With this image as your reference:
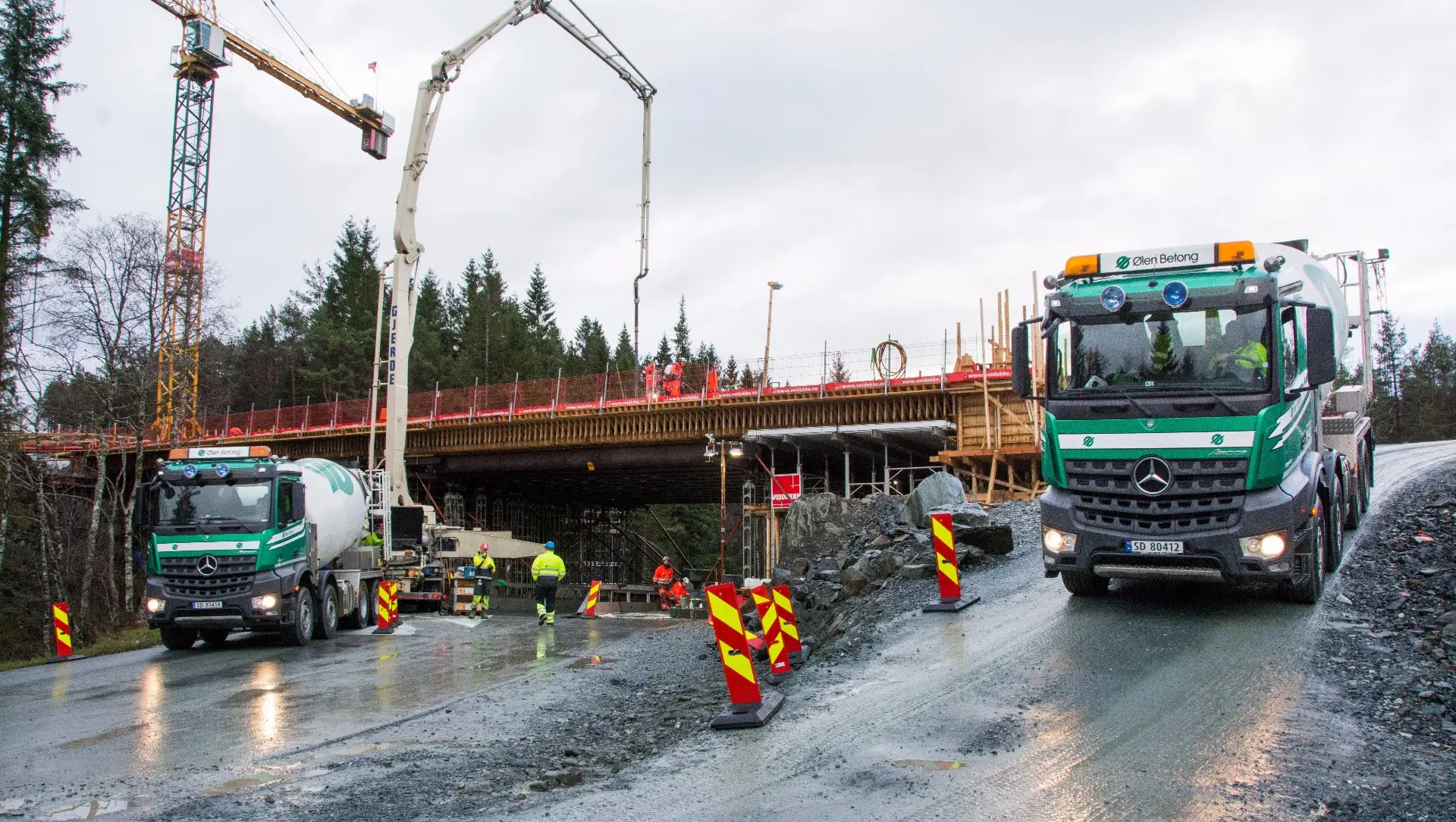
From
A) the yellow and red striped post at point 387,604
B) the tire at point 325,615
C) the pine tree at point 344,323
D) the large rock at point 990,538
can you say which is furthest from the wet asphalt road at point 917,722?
the pine tree at point 344,323

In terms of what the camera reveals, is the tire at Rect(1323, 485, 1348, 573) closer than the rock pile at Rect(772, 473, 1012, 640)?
Yes

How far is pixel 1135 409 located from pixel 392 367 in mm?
21029

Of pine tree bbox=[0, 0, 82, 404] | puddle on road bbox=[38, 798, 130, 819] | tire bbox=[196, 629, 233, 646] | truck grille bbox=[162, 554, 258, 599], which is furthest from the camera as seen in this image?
pine tree bbox=[0, 0, 82, 404]

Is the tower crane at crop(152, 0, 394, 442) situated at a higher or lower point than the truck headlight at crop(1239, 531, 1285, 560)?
higher

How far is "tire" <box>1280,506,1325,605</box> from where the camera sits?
31.2 feet

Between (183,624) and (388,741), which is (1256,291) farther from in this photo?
(183,624)

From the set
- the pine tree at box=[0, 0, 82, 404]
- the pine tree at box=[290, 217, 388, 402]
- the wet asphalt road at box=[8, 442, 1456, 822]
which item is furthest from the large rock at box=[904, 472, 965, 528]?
the pine tree at box=[290, 217, 388, 402]

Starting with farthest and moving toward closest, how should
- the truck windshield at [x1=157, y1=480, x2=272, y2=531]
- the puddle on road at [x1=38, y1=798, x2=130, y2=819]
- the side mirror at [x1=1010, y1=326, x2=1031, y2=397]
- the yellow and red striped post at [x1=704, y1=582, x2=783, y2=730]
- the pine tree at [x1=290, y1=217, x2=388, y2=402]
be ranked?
the pine tree at [x1=290, y1=217, x2=388, y2=402] < the truck windshield at [x1=157, y1=480, x2=272, y2=531] < the side mirror at [x1=1010, y1=326, x2=1031, y2=397] < the yellow and red striped post at [x1=704, y1=582, x2=783, y2=730] < the puddle on road at [x1=38, y1=798, x2=130, y2=819]

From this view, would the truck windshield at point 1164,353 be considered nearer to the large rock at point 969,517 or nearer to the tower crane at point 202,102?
the large rock at point 969,517

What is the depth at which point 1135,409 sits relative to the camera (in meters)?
9.27

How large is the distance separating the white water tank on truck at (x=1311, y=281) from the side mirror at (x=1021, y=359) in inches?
90.4

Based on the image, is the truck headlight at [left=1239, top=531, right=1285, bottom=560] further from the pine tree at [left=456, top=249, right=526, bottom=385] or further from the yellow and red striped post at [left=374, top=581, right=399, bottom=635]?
the pine tree at [left=456, top=249, right=526, bottom=385]

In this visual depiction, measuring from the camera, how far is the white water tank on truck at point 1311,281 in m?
10.7

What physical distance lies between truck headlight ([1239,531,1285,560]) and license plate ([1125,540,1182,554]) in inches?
20.8
